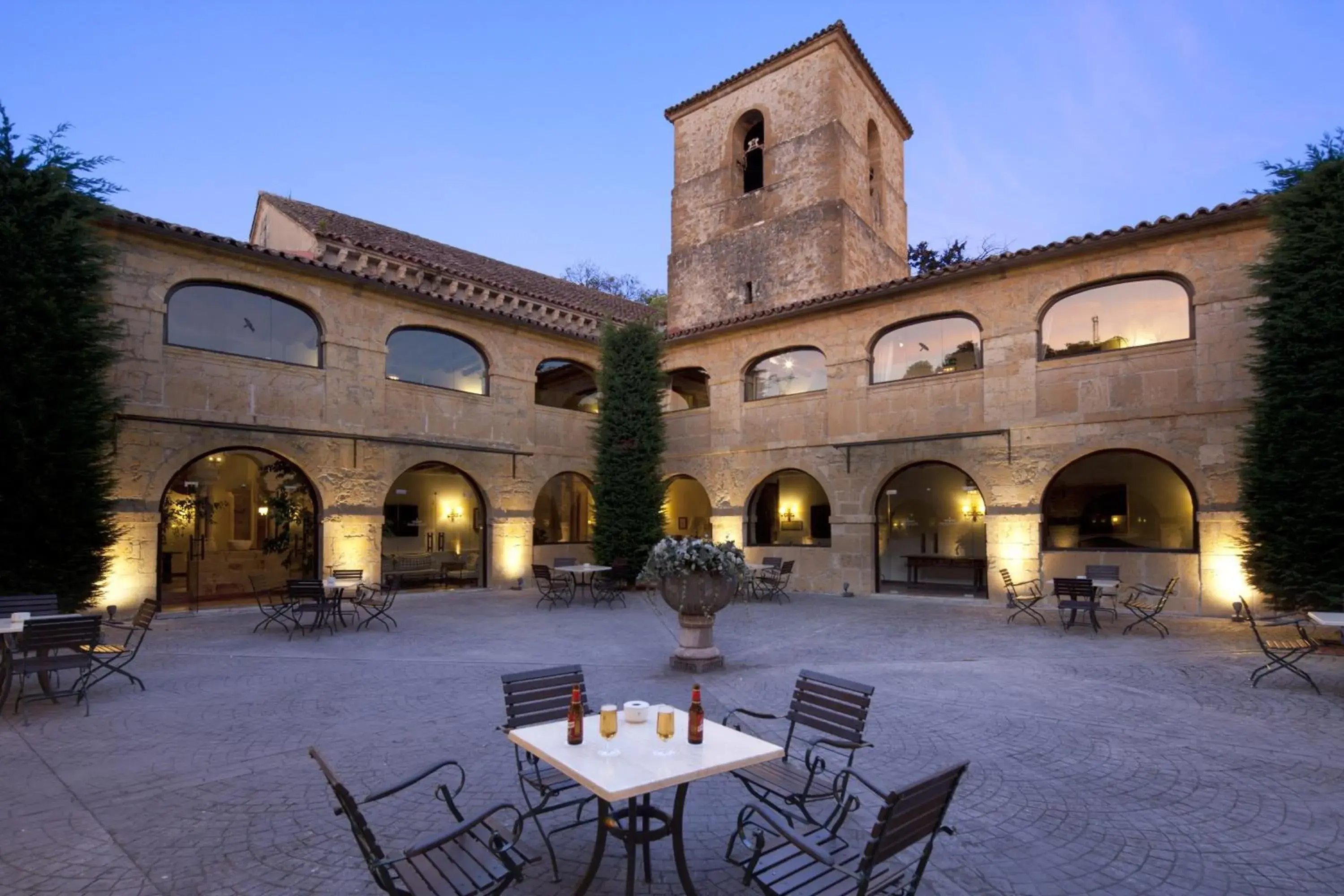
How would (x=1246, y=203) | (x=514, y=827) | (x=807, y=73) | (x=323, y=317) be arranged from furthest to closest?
(x=807, y=73), (x=323, y=317), (x=1246, y=203), (x=514, y=827)

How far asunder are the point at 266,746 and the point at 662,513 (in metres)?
12.0

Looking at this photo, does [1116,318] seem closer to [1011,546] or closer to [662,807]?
[1011,546]

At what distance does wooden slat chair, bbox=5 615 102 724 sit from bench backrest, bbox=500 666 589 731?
4.79 metres

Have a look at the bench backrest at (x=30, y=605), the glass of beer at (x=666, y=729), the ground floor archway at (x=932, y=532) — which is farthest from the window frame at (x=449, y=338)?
the glass of beer at (x=666, y=729)

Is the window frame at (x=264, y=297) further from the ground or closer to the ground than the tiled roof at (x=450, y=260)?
closer to the ground

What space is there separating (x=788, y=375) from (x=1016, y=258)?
5527mm

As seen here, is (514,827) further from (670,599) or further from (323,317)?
(323,317)

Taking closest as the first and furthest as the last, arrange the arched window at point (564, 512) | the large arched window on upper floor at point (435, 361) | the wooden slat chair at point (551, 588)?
the wooden slat chair at point (551, 588) < the large arched window on upper floor at point (435, 361) < the arched window at point (564, 512)

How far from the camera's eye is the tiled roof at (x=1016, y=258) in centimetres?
1156

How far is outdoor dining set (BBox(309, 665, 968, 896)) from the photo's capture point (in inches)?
109

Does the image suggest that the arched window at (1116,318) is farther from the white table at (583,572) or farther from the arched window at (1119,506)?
the white table at (583,572)

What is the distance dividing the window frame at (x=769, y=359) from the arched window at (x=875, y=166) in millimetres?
9026

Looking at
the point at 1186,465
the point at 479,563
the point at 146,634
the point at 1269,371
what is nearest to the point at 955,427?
the point at 1186,465

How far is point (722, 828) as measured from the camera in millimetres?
4121
